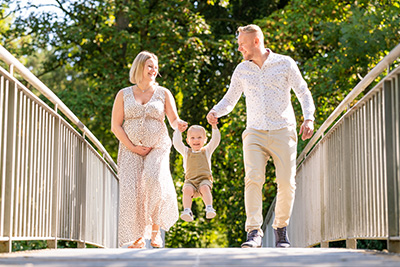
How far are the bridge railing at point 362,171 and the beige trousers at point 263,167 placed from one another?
1.28 feet

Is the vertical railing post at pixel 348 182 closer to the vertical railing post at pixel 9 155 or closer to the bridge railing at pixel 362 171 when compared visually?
the bridge railing at pixel 362 171

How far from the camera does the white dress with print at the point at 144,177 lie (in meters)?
6.35

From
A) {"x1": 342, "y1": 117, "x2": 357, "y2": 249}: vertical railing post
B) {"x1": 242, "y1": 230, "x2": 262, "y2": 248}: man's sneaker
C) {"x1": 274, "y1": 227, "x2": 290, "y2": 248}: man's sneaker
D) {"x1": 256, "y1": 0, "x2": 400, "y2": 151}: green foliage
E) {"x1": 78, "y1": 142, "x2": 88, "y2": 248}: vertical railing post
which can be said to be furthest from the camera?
{"x1": 256, "y1": 0, "x2": 400, "y2": 151}: green foliage

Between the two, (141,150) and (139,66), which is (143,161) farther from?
(139,66)

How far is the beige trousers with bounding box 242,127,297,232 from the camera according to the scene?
5867mm

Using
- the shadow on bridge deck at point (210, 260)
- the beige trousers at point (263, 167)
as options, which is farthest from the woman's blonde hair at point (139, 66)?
the shadow on bridge deck at point (210, 260)

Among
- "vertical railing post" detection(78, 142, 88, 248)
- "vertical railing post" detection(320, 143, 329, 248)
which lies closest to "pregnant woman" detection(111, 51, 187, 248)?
"vertical railing post" detection(78, 142, 88, 248)

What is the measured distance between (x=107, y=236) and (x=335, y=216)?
3.86 m

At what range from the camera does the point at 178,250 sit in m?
4.43

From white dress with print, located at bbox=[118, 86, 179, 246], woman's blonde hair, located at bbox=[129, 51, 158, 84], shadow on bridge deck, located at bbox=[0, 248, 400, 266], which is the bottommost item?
shadow on bridge deck, located at bbox=[0, 248, 400, 266]

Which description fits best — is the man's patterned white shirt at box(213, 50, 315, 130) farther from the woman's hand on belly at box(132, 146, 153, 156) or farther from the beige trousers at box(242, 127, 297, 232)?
the woman's hand on belly at box(132, 146, 153, 156)

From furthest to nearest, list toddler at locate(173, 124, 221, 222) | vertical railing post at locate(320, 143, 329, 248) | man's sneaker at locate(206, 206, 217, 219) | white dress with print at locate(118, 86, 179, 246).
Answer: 1. toddler at locate(173, 124, 221, 222)
2. man's sneaker at locate(206, 206, 217, 219)
3. vertical railing post at locate(320, 143, 329, 248)
4. white dress with print at locate(118, 86, 179, 246)

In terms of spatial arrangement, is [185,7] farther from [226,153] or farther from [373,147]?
[373,147]

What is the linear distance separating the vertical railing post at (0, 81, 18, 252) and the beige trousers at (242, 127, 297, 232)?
211cm
